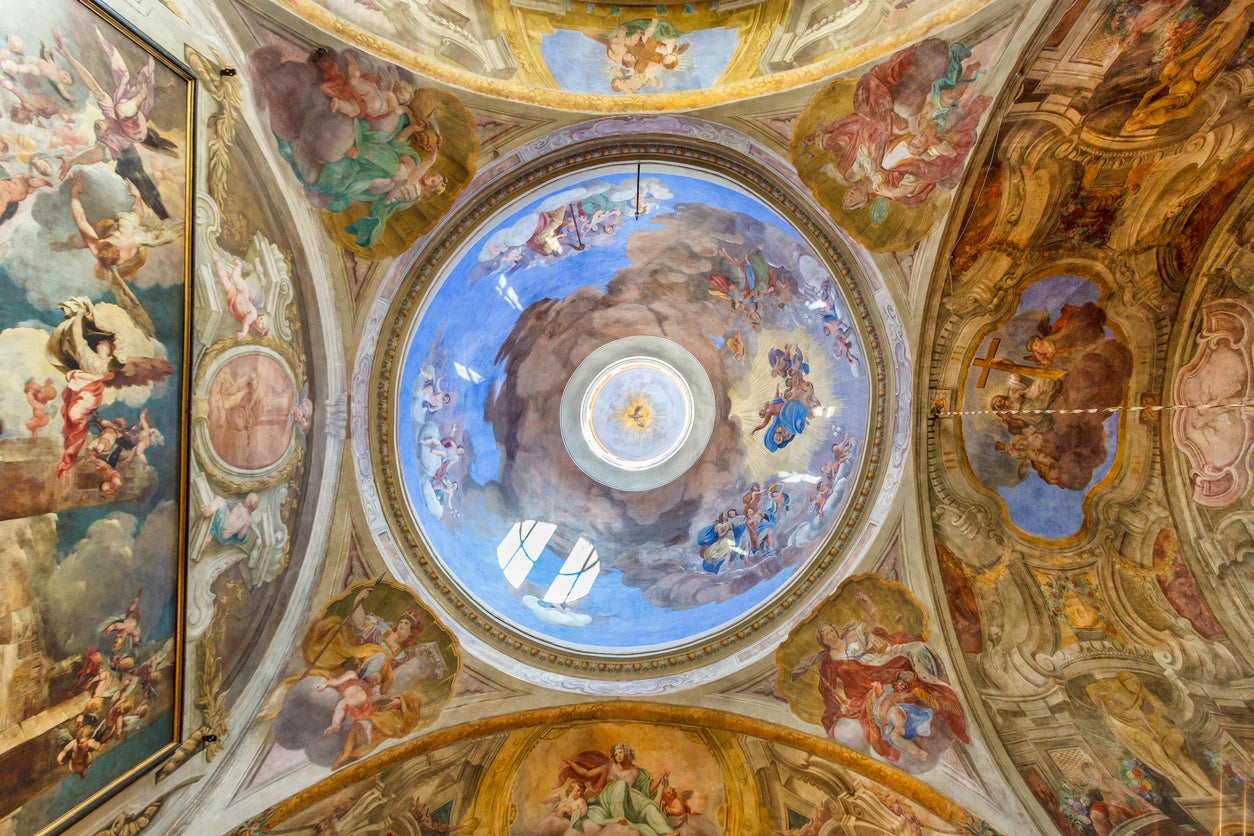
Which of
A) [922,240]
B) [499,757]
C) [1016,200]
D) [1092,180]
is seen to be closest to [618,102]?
[922,240]

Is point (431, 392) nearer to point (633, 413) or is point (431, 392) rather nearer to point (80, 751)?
point (633, 413)

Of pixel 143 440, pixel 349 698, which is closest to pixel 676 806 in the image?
pixel 349 698

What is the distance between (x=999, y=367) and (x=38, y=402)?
417 inches

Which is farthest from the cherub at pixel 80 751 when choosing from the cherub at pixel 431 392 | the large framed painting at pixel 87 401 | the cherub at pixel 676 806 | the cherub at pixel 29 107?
the cherub at pixel 676 806

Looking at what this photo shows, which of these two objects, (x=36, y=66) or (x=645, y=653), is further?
(x=645, y=653)

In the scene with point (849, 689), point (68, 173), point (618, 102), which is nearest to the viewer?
point (68, 173)

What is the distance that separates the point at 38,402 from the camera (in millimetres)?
5930

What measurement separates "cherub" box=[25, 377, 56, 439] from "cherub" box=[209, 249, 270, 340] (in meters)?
2.23

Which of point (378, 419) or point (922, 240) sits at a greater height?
point (922, 240)

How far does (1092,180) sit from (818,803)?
29.9 feet

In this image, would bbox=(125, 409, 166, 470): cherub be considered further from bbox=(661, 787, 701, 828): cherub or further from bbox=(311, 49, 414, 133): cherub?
bbox=(661, 787, 701, 828): cherub

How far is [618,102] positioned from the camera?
31.0ft

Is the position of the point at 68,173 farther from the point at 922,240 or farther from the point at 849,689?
the point at 849,689

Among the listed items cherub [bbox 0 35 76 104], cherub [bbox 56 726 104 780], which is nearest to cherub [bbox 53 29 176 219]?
cherub [bbox 0 35 76 104]
